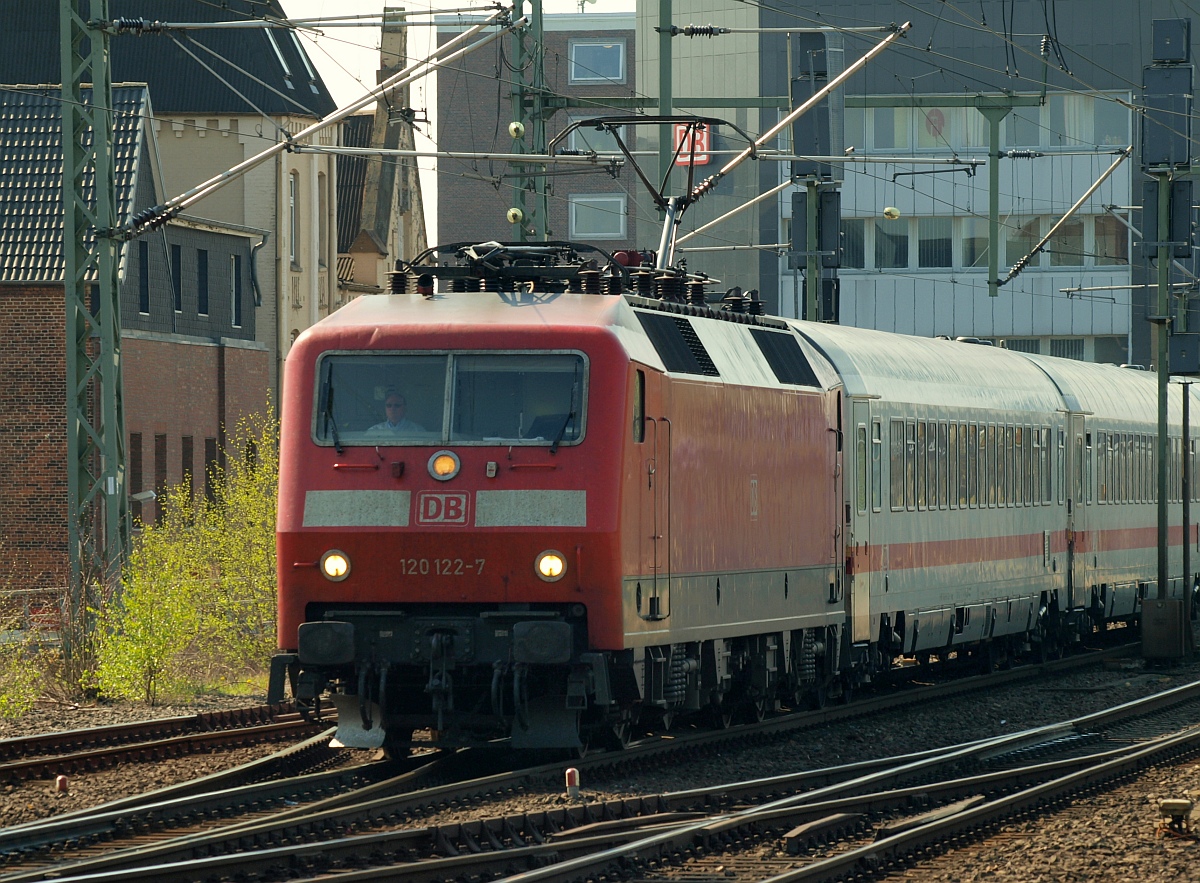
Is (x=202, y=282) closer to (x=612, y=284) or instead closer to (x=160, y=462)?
(x=160, y=462)

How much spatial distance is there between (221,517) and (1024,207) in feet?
142

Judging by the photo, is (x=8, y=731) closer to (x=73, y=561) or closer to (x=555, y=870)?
(x=73, y=561)

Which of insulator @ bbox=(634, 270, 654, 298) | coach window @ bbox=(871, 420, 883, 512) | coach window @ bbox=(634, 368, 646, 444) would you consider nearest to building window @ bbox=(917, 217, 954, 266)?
coach window @ bbox=(871, 420, 883, 512)

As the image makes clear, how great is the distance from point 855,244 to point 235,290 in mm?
23661

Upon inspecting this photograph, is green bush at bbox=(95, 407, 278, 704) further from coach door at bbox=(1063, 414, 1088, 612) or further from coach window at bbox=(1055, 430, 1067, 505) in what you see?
coach door at bbox=(1063, 414, 1088, 612)

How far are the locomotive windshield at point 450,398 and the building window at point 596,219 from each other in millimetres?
77605

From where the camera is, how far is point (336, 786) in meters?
13.9

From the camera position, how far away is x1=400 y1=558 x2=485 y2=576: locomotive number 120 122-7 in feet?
46.1

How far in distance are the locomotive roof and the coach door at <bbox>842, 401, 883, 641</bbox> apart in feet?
1.26

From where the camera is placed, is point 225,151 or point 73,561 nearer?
point 73,561

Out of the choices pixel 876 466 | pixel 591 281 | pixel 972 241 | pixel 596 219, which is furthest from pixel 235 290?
pixel 596 219

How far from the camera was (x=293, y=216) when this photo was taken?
185 ft

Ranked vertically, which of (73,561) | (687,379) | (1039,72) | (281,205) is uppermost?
(1039,72)

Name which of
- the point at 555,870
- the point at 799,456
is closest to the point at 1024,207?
the point at 799,456
